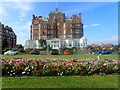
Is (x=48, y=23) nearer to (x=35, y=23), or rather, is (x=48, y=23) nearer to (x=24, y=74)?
(x=35, y=23)

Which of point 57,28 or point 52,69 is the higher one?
point 57,28

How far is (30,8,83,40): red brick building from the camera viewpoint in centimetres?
6419

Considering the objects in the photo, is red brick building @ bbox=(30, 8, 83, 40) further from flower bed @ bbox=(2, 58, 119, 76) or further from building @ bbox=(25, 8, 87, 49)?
flower bed @ bbox=(2, 58, 119, 76)

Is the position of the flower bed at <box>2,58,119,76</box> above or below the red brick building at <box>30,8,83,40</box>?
below

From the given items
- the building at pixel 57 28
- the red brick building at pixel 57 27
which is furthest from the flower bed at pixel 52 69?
the red brick building at pixel 57 27

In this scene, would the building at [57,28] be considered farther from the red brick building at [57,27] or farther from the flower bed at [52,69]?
the flower bed at [52,69]

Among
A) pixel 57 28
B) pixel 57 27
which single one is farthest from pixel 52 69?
pixel 57 27

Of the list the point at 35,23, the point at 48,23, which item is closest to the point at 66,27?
the point at 48,23

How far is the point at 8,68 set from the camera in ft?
23.1

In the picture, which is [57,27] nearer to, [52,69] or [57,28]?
[57,28]

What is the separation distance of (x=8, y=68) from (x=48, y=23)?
60909mm

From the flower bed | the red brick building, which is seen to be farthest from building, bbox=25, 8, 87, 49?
the flower bed

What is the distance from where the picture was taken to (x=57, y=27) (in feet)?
221

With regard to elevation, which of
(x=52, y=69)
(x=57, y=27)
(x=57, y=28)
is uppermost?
(x=57, y=27)
